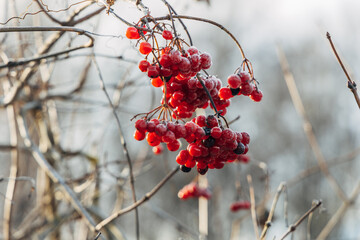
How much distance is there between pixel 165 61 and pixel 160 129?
7.4 inches

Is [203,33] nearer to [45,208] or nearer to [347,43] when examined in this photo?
[347,43]

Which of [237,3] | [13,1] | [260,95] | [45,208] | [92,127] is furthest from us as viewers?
[237,3]

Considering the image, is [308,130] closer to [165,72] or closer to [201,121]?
[201,121]

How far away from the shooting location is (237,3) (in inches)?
729

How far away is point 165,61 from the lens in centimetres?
110

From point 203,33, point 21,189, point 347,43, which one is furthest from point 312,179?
point 21,189

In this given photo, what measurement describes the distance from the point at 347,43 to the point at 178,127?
14508 mm

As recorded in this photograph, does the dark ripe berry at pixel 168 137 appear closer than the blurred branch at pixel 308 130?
Yes

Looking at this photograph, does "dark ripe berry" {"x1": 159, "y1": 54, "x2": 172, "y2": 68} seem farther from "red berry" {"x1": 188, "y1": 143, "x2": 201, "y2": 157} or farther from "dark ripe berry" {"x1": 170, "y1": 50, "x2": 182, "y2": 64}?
"red berry" {"x1": 188, "y1": 143, "x2": 201, "y2": 157}

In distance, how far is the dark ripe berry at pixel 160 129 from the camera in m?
1.10

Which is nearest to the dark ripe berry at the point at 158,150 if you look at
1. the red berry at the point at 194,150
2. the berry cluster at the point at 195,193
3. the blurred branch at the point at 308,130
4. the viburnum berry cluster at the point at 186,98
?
the berry cluster at the point at 195,193

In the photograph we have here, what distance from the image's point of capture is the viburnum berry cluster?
111 centimetres

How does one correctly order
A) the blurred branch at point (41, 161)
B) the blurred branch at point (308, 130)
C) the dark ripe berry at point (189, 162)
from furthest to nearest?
the blurred branch at point (308, 130) < the blurred branch at point (41, 161) < the dark ripe berry at point (189, 162)

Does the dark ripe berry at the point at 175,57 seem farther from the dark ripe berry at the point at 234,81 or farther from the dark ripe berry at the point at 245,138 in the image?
the dark ripe berry at the point at 245,138
